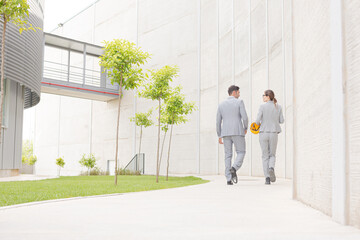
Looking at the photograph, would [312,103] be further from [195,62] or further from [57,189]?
[195,62]

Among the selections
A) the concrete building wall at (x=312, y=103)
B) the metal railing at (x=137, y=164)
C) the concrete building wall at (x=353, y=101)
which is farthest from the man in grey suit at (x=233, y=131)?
the metal railing at (x=137, y=164)

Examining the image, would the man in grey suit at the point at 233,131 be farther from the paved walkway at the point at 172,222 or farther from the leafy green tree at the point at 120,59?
the paved walkway at the point at 172,222

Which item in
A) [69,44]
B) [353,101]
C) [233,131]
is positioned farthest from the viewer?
[69,44]

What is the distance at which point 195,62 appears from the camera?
1703 centimetres

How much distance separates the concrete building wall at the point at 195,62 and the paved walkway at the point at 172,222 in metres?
6.00

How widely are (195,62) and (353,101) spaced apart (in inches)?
590

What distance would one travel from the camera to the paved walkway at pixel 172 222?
215 cm

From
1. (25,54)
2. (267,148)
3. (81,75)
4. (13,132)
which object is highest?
(81,75)

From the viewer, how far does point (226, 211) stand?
3.26 meters

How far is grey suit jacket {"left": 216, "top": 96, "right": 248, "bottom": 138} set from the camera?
671 cm

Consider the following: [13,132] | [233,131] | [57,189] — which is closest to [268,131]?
[233,131]

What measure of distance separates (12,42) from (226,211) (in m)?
12.2

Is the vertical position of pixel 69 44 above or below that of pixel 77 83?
above

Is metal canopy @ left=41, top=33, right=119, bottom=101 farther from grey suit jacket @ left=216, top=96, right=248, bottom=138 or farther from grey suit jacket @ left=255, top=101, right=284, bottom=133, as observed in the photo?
grey suit jacket @ left=255, top=101, right=284, bottom=133
